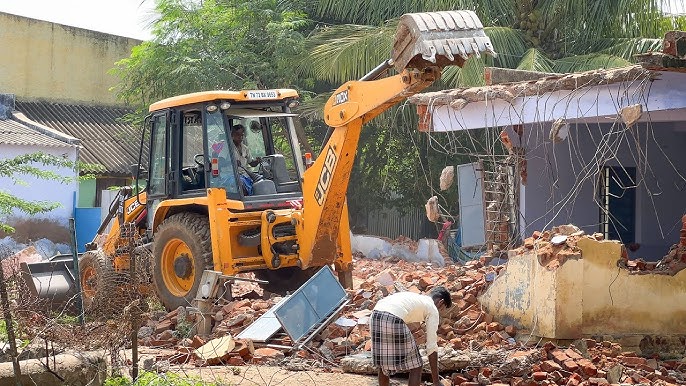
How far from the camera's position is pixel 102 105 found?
97.8 ft

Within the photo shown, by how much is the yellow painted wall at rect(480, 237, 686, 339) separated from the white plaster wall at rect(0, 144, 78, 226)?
44.3 ft

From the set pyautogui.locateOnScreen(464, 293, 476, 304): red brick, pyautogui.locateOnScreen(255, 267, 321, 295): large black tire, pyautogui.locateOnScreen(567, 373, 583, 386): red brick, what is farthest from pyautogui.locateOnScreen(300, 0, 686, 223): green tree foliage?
pyautogui.locateOnScreen(567, 373, 583, 386): red brick

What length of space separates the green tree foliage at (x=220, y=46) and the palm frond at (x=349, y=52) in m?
0.52

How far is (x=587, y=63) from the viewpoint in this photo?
61.1 feet

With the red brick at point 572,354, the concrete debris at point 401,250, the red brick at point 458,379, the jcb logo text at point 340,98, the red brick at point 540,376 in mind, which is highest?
the jcb logo text at point 340,98

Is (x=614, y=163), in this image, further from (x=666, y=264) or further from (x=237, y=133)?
(x=237, y=133)

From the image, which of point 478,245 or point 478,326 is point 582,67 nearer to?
point 478,245

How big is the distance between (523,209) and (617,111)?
4141 millimetres

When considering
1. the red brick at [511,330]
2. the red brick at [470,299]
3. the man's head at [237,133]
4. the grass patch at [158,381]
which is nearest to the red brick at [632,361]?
the red brick at [511,330]

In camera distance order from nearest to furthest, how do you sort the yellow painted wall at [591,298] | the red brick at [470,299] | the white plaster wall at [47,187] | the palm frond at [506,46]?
the yellow painted wall at [591,298]
the red brick at [470,299]
the palm frond at [506,46]
the white plaster wall at [47,187]

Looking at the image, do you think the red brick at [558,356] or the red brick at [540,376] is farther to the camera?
the red brick at [558,356]

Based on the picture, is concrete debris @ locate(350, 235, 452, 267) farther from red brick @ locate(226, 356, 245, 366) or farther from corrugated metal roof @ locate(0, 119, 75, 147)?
red brick @ locate(226, 356, 245, 366)

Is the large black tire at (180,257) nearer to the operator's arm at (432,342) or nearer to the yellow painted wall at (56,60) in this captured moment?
the operator's arm at (432,342)

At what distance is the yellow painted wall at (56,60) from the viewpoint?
91.8 ft
